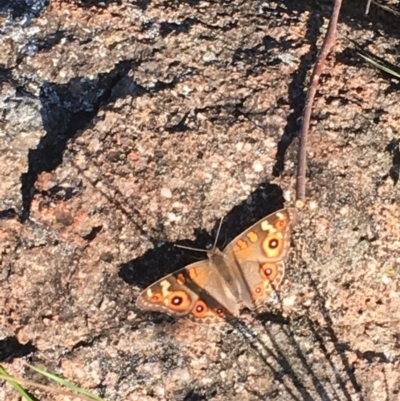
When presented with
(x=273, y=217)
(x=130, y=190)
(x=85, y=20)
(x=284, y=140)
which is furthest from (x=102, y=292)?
(x=85, y=20)

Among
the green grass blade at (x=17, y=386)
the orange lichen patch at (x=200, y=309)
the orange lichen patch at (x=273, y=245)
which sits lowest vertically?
the green grass blade at (x=17, y=386)

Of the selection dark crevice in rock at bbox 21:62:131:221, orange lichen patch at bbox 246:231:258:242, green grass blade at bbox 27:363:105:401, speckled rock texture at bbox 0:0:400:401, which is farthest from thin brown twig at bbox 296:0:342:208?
green grass blade at bbox 27:363:105:401

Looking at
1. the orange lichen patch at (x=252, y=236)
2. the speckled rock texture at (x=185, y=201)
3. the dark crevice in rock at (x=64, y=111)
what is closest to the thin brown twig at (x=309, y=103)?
the speckled rock texture at (x=185, y=201)

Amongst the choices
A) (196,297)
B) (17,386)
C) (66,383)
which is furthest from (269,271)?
(17,386)

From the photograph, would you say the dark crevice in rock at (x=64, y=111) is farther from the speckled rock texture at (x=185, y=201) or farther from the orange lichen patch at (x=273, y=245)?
the orange lichen patch at (x=273, y=245)

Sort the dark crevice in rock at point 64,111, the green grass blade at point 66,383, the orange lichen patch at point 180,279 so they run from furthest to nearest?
the dark crevice in rock at point 64,111 → the orange lichen patch at point 180,279 → the green grass blade at point 66,383

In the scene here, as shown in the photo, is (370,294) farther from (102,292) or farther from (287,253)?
(102,292)

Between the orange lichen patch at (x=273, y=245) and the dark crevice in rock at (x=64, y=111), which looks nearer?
the orange lichen patch at (x=273, y=245)

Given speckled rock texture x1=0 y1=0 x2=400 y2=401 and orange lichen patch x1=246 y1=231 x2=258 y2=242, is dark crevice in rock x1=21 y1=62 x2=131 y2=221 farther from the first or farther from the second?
orange lichen patch x1=246 y1=231 x2=258 y2=242
